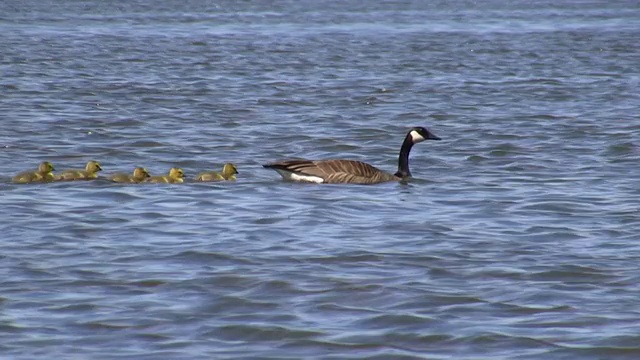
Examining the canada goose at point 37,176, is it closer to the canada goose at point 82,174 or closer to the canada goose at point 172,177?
the canada goose at point 82,174

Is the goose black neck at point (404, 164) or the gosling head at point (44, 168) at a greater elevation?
the gosling head at point (44, 168)

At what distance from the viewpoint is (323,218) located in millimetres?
14711

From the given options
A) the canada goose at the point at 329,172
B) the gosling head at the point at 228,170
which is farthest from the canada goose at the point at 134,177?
the canada goose at the point at 329,172

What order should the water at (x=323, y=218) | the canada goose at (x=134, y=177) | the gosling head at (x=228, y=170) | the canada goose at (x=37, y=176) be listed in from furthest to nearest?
the gosling head at (x=228, y=170), the canada goose at (x=134, y=177), the canada goose at (x=37, y=176), the water at (x=323, y=218)

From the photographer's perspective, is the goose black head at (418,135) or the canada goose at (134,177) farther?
the goose black head at (418,135)

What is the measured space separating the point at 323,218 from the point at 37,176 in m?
3.78

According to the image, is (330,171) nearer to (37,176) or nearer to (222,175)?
(222,175)

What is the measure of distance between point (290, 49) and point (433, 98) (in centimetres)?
1368

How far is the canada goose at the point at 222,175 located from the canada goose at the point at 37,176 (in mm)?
1691

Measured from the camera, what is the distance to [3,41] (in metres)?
43.3

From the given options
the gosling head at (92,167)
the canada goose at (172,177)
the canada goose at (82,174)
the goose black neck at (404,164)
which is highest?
the gosling head at (92,167)

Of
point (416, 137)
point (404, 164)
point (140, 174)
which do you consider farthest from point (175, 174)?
point (416, 137)

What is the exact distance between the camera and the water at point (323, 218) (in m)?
9.84

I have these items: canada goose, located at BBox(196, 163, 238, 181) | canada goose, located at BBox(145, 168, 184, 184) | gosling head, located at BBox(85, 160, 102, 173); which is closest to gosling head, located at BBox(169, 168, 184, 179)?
canada goose, located at BBox(145, 168, 184, 184)
